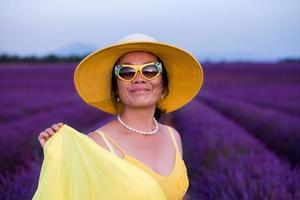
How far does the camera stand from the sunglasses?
1.48m

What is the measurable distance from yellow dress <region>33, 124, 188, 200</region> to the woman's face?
19 centimetres

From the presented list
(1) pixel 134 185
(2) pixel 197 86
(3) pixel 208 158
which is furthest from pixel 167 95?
(3) pixel 208 158

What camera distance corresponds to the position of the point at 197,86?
1812 millimetres

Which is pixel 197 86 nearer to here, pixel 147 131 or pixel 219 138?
pixel 147 131

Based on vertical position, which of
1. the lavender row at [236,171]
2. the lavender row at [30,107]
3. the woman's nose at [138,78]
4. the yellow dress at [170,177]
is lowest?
the lavender row at [30,107]

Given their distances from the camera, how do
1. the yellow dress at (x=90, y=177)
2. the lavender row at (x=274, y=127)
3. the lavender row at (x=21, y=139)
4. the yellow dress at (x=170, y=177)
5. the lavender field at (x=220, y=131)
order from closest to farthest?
the yellow dress at (x=90, y=177), the yellow dress at (x=170, y=177), the lavender field at (x=220, y=131), the lavender row at (x=21, y=139), the lavender row at (x=274, y=127)

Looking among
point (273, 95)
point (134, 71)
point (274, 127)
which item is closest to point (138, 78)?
point (134, 71)

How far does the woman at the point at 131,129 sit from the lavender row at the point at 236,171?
0.83 meters

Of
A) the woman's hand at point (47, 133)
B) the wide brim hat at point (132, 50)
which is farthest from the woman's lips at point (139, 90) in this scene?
Result: the woman's hand at point (47, 133)

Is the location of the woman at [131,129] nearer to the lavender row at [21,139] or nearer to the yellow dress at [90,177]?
the yellow dress at [90,177]

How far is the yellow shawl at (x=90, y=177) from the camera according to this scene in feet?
4.29

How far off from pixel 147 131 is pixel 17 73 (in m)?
3.81

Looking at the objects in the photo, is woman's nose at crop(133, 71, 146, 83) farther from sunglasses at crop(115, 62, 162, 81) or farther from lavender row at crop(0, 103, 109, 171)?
lavender row at crop(0, 103, 109, 171)

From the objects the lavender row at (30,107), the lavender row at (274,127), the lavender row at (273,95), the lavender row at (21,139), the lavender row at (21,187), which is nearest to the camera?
the lavender row at (21,187)
